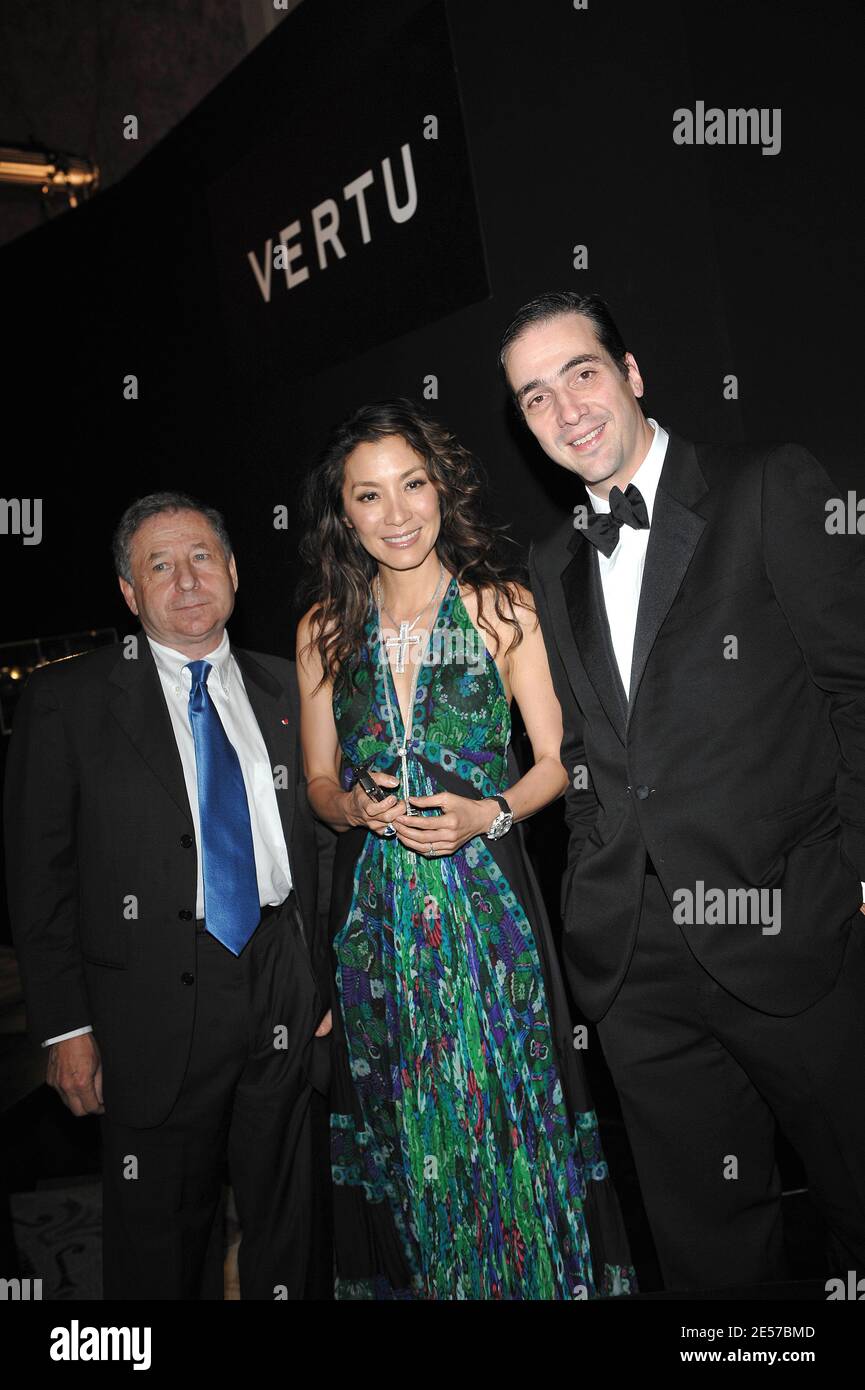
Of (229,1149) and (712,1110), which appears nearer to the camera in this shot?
(712,1110)

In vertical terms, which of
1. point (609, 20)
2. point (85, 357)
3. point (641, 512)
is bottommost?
point (641, 512)

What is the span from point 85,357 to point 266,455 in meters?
1.93

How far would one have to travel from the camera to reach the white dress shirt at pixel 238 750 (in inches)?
97.6

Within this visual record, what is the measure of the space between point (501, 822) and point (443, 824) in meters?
0.19

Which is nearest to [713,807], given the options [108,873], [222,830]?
[222,830]

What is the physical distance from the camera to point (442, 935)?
2414mm

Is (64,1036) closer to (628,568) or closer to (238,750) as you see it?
(238,750)

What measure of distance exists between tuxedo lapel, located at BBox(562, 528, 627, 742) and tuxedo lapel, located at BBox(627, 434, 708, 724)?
4 centimetres

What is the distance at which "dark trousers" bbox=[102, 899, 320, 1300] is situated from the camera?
239 cm

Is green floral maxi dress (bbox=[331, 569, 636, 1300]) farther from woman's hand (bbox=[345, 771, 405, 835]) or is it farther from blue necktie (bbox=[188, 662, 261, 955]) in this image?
blue necktie (bbox=[188, 662, 261, 955])

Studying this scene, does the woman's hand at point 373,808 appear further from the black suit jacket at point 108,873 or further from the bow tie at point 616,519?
the bow tie at point 616,519

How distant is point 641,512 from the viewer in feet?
6.90
